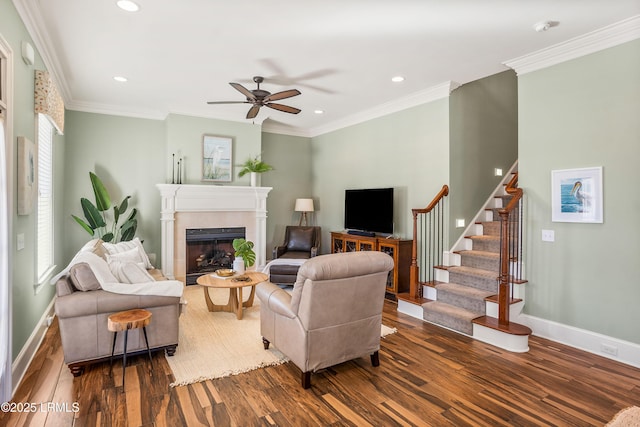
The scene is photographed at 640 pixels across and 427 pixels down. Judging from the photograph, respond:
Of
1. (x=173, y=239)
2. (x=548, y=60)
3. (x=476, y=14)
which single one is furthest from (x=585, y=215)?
(x=173, y=239)

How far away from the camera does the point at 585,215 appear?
3.46m

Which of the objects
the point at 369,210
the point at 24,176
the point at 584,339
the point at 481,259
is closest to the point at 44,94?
the point at 24,176

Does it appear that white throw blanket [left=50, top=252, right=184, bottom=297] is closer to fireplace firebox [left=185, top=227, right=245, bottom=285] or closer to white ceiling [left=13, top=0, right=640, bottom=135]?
white ceiling [left=13, top=0, right=640, bottom=135]

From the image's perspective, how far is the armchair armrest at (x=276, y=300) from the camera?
9.31 ft

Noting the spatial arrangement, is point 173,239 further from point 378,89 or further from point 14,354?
point 378,89

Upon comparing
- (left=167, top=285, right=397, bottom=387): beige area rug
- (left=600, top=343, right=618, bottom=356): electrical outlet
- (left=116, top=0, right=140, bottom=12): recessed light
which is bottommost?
(left=167, top=285, right=397, bottom=387): beige area rug

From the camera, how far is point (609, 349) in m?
3.28

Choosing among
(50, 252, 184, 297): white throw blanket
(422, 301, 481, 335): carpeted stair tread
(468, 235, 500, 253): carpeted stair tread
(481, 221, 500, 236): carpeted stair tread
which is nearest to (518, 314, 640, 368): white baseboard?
(422, 301, 481, 335): carpeted stair tread

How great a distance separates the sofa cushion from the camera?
21.6ft

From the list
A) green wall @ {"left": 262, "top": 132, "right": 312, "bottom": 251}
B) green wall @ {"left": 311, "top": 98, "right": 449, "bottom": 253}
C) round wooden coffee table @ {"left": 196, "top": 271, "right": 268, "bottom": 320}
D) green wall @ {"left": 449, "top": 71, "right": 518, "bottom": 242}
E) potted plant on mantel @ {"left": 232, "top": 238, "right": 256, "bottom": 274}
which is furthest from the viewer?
green wall @ {"left": 262, "top": 132, "right": 312, "bottom": 251}

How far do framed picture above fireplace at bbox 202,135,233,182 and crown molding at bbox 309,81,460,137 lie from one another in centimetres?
204

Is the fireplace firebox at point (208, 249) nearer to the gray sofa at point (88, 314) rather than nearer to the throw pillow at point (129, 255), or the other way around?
the throw pillow at point (129, 255)

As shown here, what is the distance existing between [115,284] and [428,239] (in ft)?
12.9

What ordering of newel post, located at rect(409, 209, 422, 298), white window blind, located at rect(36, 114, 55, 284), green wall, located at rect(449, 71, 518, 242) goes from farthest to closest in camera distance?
green wall, located at rect(449, 71, 518, 242) < newel post, located at rect(409, 209, 422, 298) < white window blind, located at rect(36, 114, 55, 284)
